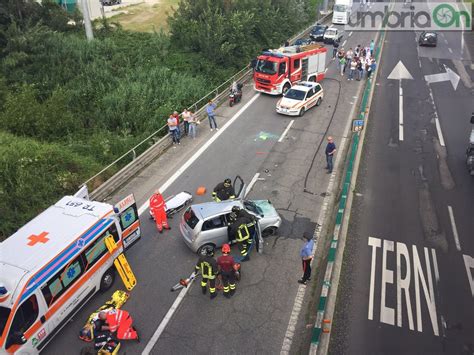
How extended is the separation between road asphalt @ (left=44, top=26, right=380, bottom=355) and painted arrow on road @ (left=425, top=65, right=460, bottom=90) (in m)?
11.5

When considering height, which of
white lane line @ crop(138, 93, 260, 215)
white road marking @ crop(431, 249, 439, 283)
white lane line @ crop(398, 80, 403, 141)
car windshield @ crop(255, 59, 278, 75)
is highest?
car windshield @ crop(255, 59, 278, 75)

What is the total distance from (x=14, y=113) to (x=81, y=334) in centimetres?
1491

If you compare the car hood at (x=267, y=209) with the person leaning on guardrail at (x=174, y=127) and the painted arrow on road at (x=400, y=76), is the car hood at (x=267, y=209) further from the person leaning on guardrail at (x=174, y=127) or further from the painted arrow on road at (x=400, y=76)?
the painted arrow on road at (x=400, y=76)

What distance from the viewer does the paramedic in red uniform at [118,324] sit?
9.94 m

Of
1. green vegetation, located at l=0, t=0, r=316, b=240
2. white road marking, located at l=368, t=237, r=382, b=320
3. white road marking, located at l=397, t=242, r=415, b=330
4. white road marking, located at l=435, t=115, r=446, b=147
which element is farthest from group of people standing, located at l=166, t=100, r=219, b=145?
white road marking, located at l=435, t=115, r=446, b=147

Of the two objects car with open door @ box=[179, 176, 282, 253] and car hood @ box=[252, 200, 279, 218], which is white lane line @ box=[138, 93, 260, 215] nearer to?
car with open door @ box=[179, 176, 282, 253]

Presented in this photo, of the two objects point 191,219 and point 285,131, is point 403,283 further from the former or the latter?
point 285,131

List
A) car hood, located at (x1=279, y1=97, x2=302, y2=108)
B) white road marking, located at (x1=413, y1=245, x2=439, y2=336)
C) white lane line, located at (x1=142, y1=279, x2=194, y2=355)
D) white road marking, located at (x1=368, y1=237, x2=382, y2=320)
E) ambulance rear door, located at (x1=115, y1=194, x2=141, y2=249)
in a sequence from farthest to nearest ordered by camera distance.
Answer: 1. car hood, located at (x1=279, y1=97, x2=302, y2=108)
2. ambulance rear door, located at (x1=115, y1=194, x2=141, y2=249)
3. white road marking, located at (x1=368, y1=237, x2=382, y2=320)
4. white road marking, located at (x1=413, y1=245, x2=439, y2=336)
5. white lane line, located at (x1=142, y1=279, x2=194, y2=355)

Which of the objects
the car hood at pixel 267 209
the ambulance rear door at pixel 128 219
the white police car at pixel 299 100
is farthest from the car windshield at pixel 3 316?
the white police car at pixel 299 100

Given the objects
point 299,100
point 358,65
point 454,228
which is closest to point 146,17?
point 358,65

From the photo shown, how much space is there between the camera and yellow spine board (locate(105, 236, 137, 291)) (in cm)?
1140

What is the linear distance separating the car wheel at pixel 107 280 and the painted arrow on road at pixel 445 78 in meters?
26.9

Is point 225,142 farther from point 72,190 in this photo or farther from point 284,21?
point 284,21

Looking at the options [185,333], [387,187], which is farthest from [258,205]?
[387,187]
